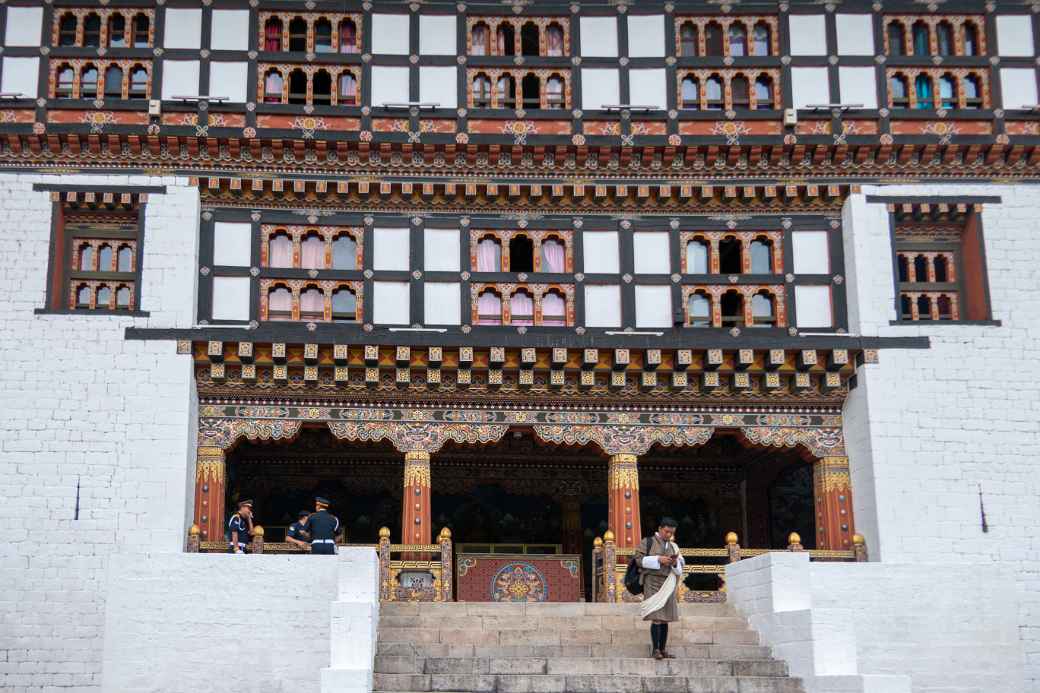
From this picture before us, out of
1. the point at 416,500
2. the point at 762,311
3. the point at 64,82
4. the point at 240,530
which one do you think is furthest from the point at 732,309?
the point at 64,82

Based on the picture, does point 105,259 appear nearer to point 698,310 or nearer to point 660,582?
point 698,310

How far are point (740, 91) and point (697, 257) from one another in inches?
119

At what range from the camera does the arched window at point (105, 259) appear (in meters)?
25.3

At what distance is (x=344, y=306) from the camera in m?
25.3

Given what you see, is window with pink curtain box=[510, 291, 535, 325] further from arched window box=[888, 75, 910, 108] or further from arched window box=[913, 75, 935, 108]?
arched window box=[913, 75, 935, 108]

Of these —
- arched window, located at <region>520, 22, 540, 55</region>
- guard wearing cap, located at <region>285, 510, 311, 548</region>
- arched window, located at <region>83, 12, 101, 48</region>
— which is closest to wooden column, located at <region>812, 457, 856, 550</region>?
guard wearing cap, located at <region>285, 510, 311, 548</region>

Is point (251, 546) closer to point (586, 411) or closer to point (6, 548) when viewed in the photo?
point (6, 548)

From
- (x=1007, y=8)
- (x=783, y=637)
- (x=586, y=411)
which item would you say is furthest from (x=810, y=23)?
(x=783, y=637)

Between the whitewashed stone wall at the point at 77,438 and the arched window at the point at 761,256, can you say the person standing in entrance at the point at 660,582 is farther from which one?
the whitewashed stone wall at the point at 77,438

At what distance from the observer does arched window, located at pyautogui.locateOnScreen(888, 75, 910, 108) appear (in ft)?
86.1

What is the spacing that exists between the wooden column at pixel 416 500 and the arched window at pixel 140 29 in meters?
8.49

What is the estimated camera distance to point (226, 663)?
2044 centimetres

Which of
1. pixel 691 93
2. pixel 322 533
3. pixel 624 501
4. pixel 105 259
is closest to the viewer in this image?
pixel 322 533

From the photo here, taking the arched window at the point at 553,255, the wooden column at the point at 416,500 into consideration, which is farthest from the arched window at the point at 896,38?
the wooden column at the point at 416,500
